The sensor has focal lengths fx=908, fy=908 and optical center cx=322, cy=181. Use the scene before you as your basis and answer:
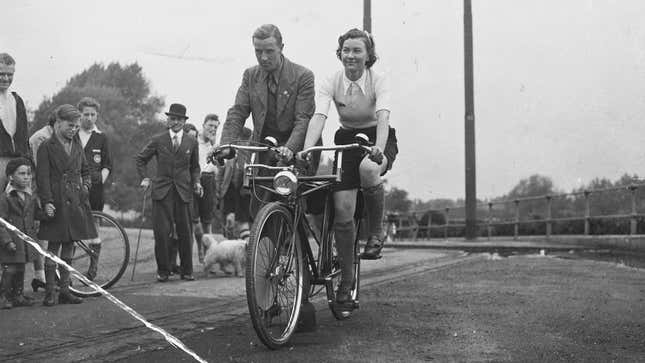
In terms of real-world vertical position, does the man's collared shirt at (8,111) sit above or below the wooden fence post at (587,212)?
above

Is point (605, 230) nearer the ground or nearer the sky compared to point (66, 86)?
nearer the ground

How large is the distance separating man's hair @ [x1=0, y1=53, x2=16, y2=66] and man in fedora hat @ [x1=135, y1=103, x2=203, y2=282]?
106 inches

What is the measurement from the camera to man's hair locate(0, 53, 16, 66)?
6.99 m

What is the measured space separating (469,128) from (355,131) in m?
19.9

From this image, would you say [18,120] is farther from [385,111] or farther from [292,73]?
[385,111]

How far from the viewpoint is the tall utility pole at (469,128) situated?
1004 inches

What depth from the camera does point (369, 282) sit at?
8969mm

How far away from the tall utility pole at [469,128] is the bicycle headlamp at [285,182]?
2094cm

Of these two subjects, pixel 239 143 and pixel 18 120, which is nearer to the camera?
pixel 239 143

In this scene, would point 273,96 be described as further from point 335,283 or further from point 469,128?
point 469,128

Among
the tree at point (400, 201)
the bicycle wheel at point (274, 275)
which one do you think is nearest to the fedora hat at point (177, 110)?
the bicycle wheel at point (274, 275)

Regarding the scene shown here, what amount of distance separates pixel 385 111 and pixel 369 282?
3.45 meters

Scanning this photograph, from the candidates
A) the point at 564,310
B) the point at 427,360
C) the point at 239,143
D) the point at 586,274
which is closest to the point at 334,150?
the point at 239,143

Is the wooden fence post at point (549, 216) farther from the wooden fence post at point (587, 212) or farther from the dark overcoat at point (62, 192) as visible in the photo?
the dark overcoat at point (62, 192)
